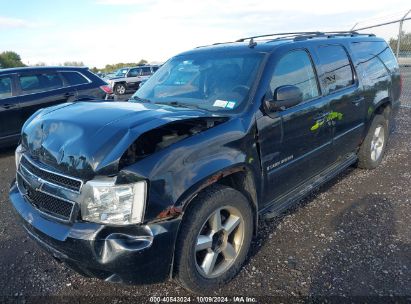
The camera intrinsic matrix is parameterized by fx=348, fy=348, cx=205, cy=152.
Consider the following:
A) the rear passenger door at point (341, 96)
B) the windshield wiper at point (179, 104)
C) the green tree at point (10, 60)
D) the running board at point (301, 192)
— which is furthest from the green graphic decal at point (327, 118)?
the green tree at point (10, 60)

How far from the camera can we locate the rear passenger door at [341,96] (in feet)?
12.9

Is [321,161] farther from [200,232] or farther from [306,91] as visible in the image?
[200,232]

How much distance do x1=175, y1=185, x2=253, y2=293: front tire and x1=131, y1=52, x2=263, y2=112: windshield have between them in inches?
33.5

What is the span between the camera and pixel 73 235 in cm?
227

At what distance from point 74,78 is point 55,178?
5.83 m

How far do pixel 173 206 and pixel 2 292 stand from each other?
174 centimetres

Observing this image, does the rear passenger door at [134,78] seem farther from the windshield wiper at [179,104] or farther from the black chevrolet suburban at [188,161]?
the windshield wiper at [179,104]

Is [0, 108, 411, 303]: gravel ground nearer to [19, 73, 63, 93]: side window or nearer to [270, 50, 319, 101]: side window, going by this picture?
[270, 50, 319, 101]: side window

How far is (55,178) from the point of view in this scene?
8.13 ft

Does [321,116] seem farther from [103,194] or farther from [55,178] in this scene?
[55,178]

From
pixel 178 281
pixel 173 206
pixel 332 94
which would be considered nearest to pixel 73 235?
pixel 173 206

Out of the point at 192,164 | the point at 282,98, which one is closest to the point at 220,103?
the point at 282,98

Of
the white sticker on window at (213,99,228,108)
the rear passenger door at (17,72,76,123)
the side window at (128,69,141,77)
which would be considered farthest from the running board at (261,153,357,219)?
the side window at (128,69,141,77)

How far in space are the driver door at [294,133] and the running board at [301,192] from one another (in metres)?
0.06
